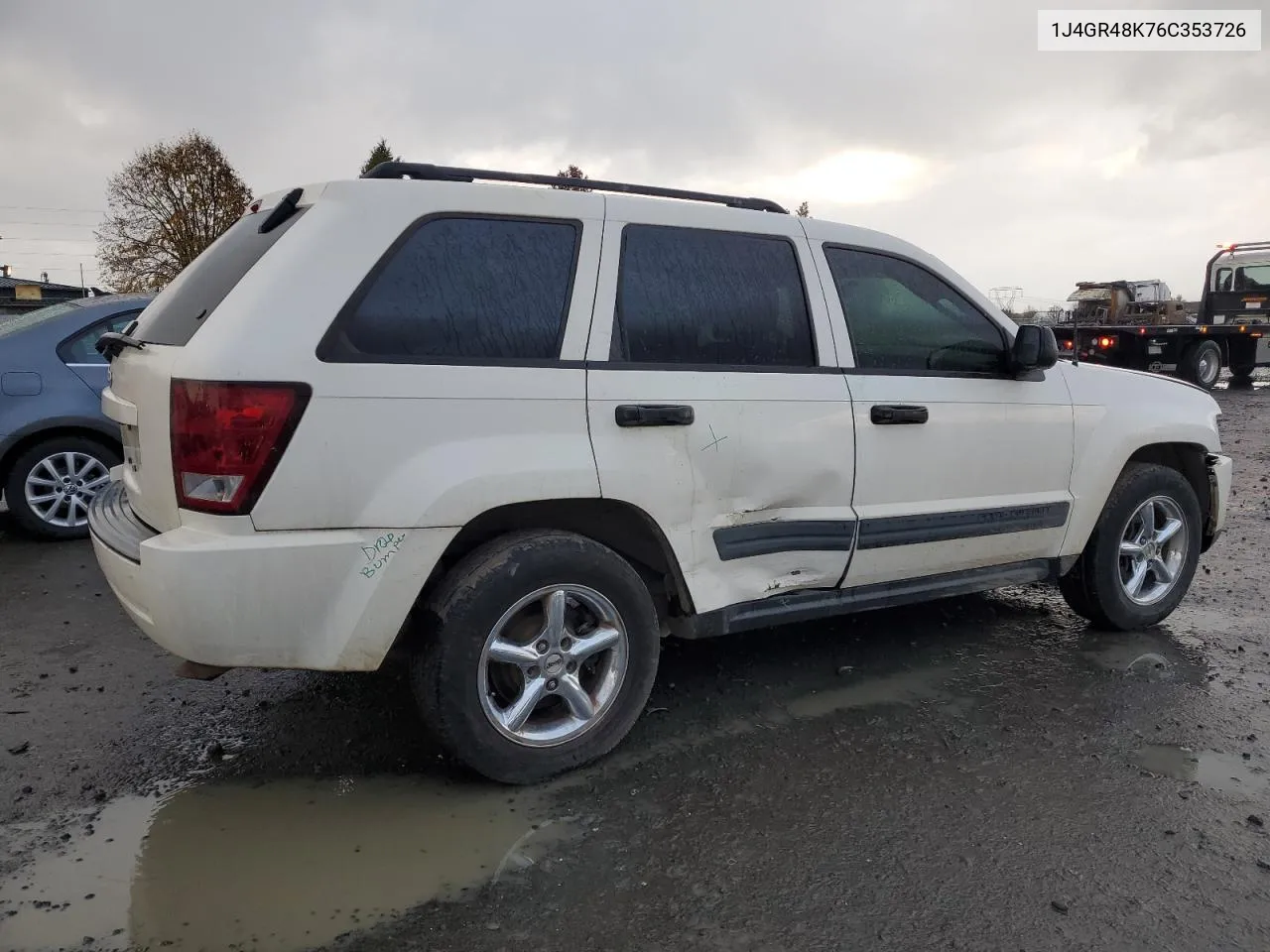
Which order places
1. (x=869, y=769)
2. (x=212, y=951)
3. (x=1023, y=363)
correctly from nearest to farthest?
(x=212, y=951) → (x=869, y=769) → (x=1023, y=363)

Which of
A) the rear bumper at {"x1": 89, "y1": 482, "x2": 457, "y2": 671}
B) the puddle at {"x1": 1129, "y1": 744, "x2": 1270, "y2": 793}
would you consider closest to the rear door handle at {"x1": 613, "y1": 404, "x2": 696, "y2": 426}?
the rear bumper at {"x1": 89, "y1": 482, "x2": 457, "y2": 671}

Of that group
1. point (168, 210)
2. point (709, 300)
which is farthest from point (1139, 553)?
point (168, 210)

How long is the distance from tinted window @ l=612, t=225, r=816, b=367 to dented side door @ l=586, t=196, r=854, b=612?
0.04 m

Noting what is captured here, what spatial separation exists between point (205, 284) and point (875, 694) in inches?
115

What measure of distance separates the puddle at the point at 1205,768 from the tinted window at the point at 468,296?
2472 mm

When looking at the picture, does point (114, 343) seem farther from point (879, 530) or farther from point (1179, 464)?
point (1179, 464)

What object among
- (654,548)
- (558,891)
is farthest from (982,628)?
(558,891)

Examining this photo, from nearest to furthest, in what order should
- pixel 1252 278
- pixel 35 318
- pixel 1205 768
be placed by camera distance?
1. pixel 1205 768
2. pixel 35 318
3. pixel 1252 278

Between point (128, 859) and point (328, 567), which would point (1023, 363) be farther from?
point (128, 859)

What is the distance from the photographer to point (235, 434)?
258 centimetres

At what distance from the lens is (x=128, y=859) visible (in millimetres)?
2617

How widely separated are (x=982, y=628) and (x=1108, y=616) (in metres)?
0.57

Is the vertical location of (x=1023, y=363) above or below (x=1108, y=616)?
above

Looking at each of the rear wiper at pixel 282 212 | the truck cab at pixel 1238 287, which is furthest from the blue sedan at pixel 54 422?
the truck cab at pixel 1238 287
